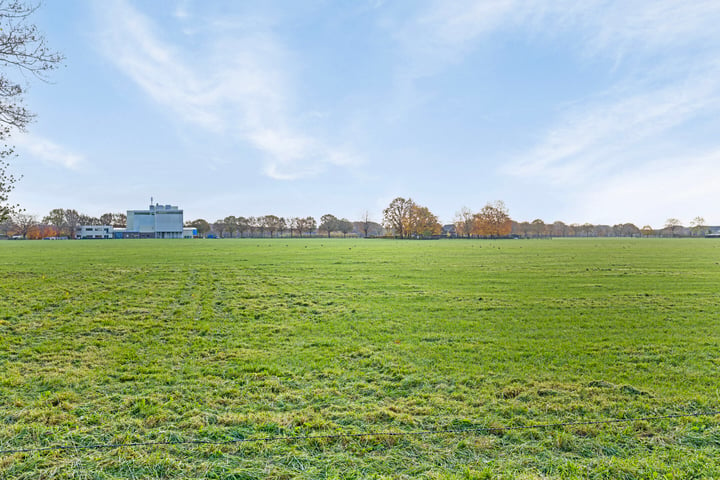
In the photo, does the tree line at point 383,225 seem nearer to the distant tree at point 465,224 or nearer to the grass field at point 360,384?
the distant tree at point 465,224

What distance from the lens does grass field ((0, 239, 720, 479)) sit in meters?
4.05

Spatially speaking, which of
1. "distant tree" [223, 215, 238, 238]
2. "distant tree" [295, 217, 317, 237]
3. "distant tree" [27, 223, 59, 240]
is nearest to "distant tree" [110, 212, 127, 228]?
"distant tree" [27, 223, 59, 240]

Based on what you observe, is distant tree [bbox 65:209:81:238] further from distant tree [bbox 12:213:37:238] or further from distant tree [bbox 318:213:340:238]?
distant tree [bbox 318:213:340:238]

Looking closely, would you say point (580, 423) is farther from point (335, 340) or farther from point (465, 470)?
point (335, 340)

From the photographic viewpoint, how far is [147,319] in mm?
10805

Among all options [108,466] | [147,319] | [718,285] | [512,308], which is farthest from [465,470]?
[718,285]

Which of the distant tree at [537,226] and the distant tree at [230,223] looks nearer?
the distant tree at [230,223]

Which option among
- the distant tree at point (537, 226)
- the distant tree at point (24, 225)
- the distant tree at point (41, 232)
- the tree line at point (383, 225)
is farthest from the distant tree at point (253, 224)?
the distant tree at point (537, 226)

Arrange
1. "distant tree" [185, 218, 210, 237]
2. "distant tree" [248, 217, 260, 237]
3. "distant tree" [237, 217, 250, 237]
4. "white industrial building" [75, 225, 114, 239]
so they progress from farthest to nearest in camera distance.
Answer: "distant tree" [248, 217, 260, 237], "distant tree" [237, 217, 250, 237], "distant tree" [185, 218, 210, 237], "white industrial building" [75, 225, 114, 239]

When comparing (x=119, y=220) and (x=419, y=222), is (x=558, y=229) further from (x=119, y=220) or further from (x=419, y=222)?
(x=119, y=220)

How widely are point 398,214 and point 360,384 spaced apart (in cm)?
10692

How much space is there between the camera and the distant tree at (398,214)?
111 metres

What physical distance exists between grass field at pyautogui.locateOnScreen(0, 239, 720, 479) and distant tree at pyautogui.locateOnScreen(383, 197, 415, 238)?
97948 millimetres

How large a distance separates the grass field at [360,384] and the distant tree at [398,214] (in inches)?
3856
